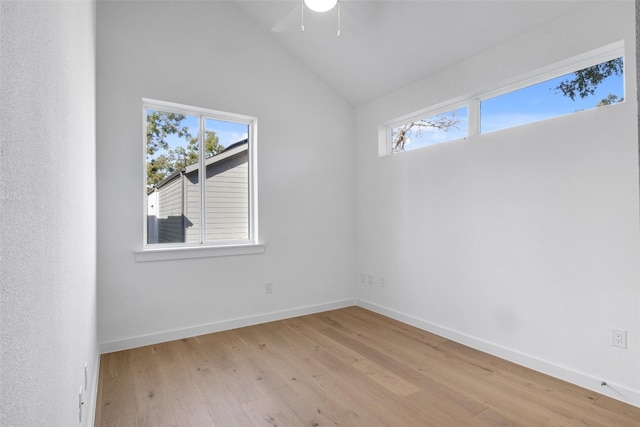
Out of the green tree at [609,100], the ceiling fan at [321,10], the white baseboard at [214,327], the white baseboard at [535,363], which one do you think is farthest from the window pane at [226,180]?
the green tree at [609,100]

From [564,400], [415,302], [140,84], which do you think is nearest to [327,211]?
[415,302]

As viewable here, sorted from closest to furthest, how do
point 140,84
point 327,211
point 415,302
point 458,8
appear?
point 458,8 → point 140,84 → point 415,302 → point 327,211

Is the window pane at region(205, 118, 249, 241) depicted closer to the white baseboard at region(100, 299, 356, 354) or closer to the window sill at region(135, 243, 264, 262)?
the window sill at region(135, 243, 264, 262)

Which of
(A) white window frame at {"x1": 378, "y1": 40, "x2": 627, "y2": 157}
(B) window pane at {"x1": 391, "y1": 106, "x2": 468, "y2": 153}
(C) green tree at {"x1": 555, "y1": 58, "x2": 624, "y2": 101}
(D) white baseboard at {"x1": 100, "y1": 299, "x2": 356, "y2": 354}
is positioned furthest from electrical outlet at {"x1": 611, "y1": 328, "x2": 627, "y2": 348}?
(D) white baseboard at {"x1": 100, "y1": 299, "x2": 356, "y2": 354}

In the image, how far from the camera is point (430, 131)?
3453 millimetres

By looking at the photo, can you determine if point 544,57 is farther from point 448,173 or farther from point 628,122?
point 448,173

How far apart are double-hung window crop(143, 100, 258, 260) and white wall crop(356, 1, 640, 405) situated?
65.5 inches

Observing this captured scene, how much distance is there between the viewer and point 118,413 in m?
2.01

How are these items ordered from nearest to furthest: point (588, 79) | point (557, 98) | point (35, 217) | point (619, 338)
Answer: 1. point (35, 217)
2. point (619, 338)
3. point (588, 79)
4. point (557, 98)

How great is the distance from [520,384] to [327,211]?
2523 millimetres

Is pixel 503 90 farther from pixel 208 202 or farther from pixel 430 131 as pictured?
pixel 208 202

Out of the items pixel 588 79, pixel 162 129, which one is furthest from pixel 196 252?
pixel 588 79

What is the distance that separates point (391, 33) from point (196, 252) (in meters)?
2.75

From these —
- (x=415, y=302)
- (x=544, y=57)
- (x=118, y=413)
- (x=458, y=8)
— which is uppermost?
(x=458, y=8)
